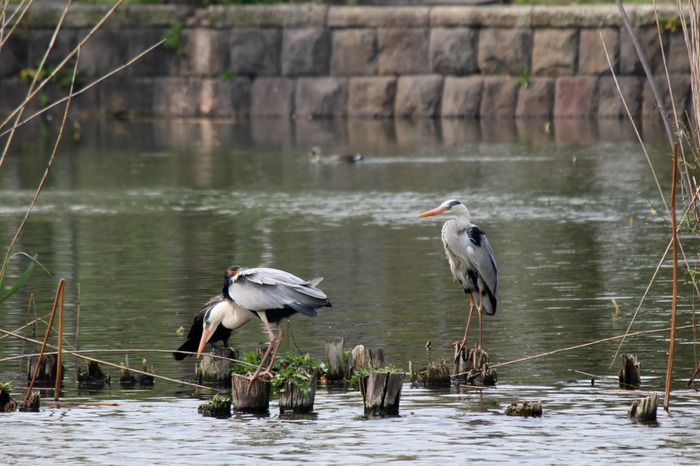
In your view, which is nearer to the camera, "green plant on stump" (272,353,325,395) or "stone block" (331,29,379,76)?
"green plant on stump" (272,353,325,395)

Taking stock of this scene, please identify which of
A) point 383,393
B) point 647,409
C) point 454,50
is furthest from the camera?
point 454,50

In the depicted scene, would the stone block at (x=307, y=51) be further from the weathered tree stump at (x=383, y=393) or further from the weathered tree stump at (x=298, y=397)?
the weathered tree stump at (x=383, y=393)

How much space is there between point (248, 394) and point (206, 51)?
26.1 metres

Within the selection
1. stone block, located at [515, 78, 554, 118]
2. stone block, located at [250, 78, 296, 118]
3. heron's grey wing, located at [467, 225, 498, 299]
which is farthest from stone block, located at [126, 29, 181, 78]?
heron's grey wing, located at [467, 225, 498, 299]

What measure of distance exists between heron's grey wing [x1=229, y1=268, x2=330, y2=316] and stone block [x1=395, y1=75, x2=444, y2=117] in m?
23.8

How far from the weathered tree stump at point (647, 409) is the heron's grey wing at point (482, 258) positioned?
1.96 m

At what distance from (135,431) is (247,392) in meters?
0.69

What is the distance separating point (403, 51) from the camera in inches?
1258

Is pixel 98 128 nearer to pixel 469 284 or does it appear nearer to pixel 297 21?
pixel 297 21

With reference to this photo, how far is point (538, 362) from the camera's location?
9414 mm

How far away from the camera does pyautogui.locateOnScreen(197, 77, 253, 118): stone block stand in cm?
3366

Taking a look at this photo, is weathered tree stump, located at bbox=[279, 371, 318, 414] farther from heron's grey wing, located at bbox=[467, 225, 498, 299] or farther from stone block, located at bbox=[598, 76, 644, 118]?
stone block, located at bbox=[598, 76, 644, 118]

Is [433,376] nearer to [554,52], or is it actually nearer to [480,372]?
[480,372]

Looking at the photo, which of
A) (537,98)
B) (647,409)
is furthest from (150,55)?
(647,409)
